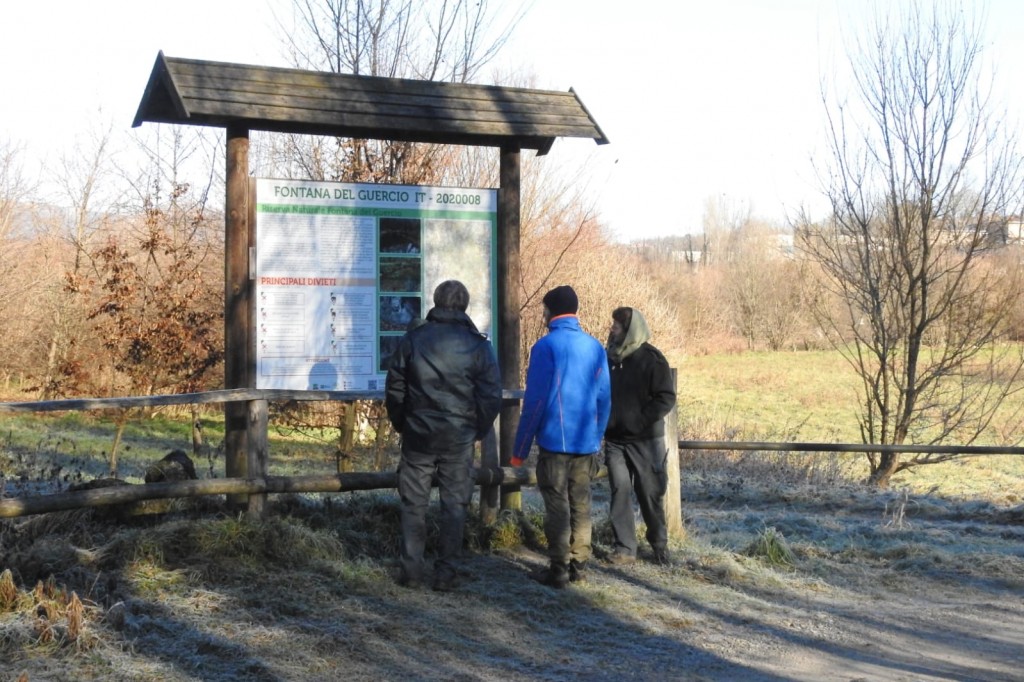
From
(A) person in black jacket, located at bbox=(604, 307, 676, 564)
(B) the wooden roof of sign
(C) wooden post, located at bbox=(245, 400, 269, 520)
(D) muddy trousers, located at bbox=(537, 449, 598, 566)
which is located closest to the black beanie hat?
(A) person in black jacket, located at bbox=(604, 307, 676, 564)

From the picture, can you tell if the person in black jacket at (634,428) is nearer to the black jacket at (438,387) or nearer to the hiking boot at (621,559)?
the hiking boot at (621,559)

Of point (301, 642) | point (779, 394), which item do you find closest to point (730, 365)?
point (779, 394)

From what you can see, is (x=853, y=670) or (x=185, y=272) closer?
(x=853, y=670)

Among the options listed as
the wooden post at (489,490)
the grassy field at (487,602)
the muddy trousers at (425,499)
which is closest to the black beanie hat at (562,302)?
the muddy trousers at (425,499)

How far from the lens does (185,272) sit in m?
17.4

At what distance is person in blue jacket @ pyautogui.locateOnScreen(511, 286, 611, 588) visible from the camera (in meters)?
7.03

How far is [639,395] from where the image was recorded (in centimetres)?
778

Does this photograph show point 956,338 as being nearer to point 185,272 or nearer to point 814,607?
point 814,607

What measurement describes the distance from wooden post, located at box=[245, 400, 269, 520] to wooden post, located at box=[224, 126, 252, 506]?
36 cm

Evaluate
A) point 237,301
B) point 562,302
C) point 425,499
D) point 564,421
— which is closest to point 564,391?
point 564,421

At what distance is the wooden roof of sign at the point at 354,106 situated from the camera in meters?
7.39

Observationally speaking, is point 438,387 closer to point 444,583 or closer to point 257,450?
point 444,583

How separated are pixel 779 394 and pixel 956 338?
19344mm

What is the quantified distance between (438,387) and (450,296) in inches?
23.5
